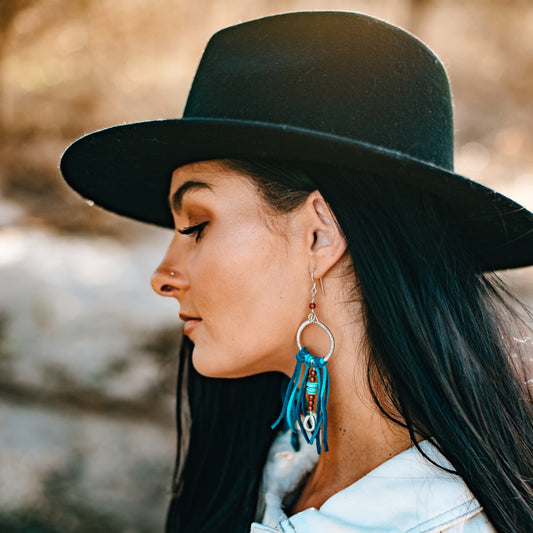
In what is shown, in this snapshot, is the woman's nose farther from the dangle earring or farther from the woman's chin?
the dangle earring

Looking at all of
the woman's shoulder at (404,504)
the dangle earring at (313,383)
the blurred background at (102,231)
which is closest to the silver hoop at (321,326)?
the dangle earring at (313,383)

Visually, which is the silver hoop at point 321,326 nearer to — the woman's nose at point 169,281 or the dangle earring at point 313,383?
the dangle earring at point 313,383

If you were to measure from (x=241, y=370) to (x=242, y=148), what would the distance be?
0.72 m

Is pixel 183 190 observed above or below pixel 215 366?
above

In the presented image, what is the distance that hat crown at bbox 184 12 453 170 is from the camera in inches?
55.6

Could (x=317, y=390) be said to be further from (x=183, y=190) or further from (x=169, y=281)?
(x=183, y=190)

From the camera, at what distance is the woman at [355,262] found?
139cm

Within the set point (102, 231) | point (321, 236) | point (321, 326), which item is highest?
point (102, 231)

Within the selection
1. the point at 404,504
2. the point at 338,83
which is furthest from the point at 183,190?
the point at 404,504

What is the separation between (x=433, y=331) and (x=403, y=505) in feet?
1.53

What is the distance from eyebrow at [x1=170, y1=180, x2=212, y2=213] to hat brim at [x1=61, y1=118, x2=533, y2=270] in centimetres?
8

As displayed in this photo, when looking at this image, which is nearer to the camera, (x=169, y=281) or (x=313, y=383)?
(x=313, y=383)

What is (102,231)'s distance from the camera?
18.3 ft

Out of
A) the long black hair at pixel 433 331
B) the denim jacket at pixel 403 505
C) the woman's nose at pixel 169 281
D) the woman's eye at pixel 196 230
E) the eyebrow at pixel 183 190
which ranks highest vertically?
the eyebrow at pixel 183 190
